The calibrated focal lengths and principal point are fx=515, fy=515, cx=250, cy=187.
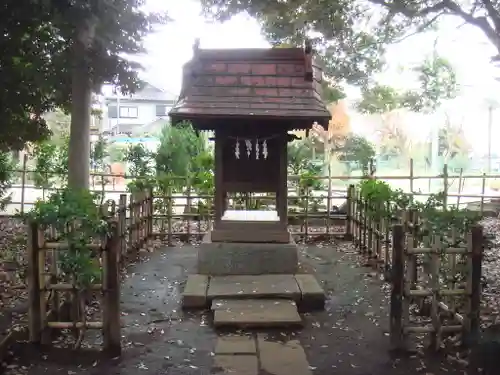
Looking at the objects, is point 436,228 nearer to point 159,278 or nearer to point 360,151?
point 159,278

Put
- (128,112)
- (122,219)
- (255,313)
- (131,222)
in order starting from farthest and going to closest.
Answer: (128,112) < (131,222) < (122,219) < (255,313)

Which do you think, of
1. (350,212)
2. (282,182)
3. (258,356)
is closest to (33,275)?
(258,356)

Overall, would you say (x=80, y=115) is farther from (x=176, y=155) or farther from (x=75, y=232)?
(x=75, y=232)

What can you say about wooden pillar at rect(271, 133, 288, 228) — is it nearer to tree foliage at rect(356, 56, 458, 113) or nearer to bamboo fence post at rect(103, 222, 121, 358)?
bamboo fence post at rect(103, 222, 121, 358)

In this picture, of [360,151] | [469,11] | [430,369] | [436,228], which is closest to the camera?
[430,369]

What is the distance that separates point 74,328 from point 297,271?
3083mm

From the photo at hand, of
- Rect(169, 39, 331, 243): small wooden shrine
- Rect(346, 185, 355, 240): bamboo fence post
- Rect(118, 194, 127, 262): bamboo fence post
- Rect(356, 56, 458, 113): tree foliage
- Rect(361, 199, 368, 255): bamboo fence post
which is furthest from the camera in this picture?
Rect(356, 56, 458, 113): tree foliage

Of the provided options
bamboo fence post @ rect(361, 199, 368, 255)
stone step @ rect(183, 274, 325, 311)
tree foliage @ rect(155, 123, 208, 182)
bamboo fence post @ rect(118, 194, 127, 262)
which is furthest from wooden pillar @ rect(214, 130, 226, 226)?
tree foliage @ rect(155, 123, 208, 182)

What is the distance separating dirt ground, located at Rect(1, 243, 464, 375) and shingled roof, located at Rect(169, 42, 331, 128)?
206cm

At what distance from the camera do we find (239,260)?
639cm

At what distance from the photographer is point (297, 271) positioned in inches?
254

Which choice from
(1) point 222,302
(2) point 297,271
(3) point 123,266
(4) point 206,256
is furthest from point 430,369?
(3) point 123,266

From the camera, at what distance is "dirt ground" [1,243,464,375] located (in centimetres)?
387

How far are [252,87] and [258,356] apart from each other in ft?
10.9
